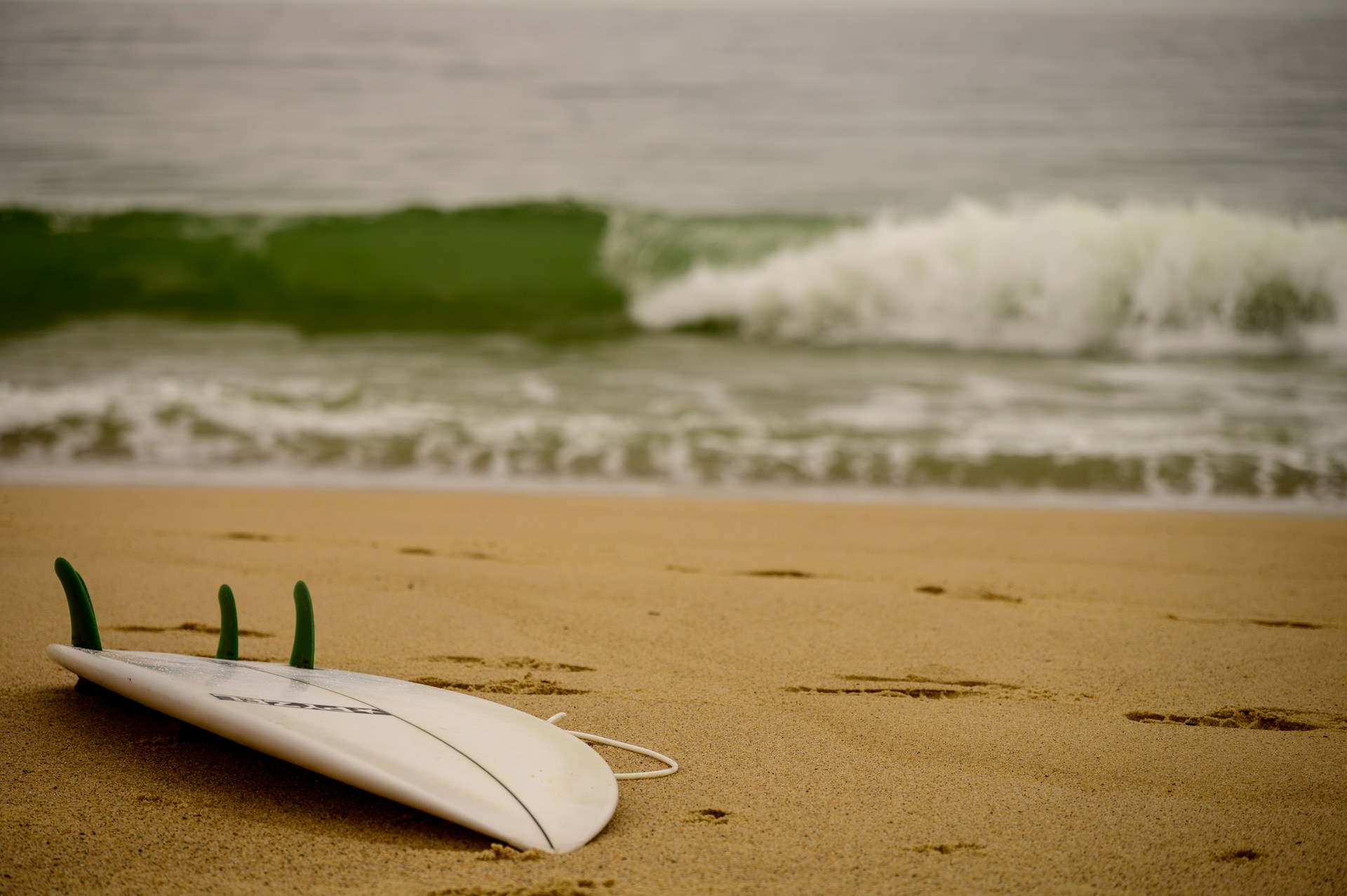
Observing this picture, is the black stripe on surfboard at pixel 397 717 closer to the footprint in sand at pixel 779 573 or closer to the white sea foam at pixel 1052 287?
the footprint in sand at pixel 779 573

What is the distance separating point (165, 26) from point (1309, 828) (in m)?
25.8

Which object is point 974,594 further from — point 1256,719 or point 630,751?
point 630,751

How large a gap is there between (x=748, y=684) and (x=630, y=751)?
0.52m

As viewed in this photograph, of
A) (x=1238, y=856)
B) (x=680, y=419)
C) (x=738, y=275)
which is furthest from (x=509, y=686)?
(x=738, y=275)

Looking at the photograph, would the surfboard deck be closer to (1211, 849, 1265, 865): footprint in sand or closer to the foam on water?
(1211, 849, 1265, 865): footprint in sand

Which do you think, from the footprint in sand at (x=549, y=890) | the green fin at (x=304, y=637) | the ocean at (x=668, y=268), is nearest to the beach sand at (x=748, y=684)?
the footprint in sand at (x=549, y=890)

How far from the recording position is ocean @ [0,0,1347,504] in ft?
19.0

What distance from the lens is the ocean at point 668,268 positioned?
5.80 meters

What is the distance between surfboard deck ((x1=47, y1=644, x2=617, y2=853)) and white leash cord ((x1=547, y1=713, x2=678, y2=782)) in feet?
0.25

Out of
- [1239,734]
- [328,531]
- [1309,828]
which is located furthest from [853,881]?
[328,531]

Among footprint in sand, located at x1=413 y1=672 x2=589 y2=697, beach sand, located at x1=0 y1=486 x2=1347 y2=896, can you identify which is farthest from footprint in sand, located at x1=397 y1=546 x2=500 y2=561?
footprint in sand, located at x1=413 y1=672 x2=589 y2=697

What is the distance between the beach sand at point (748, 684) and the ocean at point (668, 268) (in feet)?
3.05

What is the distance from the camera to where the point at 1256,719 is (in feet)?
8.91

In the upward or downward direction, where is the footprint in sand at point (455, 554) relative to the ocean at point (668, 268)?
downward
